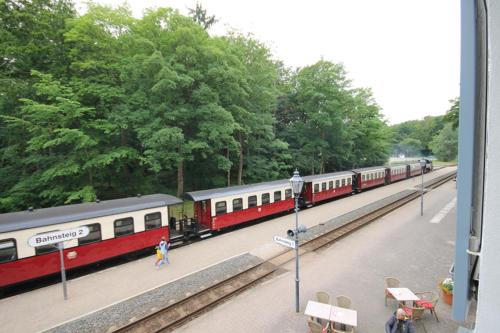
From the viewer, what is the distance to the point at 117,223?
12.0m

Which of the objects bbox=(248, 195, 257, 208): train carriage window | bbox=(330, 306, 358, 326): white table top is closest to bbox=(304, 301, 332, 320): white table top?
bbox=(330, 306, 358, 326): white table top

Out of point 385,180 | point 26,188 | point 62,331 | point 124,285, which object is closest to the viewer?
point 62,331

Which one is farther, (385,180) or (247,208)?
(385,180)

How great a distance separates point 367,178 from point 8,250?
32.0m

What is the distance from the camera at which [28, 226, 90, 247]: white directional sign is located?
8.45m

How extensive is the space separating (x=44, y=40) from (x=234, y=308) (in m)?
25.0

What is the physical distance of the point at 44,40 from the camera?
2062cm

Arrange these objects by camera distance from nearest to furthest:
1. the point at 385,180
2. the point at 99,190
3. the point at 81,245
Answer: the point at 81,245 < the point at 99,190 < the point at 385,180

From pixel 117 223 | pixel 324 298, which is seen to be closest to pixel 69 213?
pixel 117 223

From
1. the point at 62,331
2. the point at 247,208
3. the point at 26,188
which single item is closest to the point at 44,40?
the point at 26,188

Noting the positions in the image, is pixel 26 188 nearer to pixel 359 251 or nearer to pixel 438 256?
pixel 359 251

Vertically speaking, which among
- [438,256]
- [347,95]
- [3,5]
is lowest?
[438,256]

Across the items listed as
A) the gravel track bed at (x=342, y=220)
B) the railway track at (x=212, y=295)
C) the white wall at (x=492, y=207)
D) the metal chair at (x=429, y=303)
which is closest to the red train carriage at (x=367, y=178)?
the gravel track bed at (x=342, y=220)

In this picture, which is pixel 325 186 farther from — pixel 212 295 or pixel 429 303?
pixel 212 295
